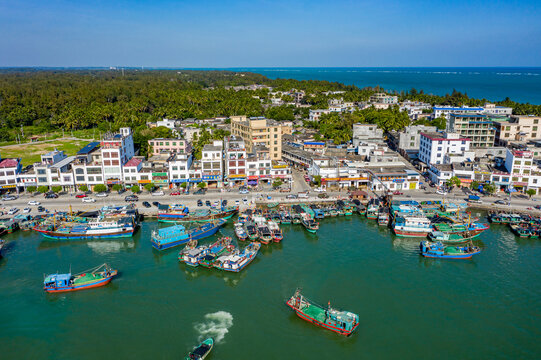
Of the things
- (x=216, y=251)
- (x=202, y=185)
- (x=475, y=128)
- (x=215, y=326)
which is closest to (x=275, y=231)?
(x=216, y=251)

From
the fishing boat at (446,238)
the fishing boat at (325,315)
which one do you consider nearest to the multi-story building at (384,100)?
the fishing boat at (446,238)

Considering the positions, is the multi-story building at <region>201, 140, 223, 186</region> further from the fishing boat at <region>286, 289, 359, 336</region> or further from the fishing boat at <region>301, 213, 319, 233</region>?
the fishing boat at <region>286, 289, 359, 336</region>

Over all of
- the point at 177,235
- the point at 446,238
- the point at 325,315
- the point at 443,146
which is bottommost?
the point at 325,315

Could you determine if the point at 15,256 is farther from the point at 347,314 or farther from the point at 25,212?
the point at 347,314

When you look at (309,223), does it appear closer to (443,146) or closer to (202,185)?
(202,185)

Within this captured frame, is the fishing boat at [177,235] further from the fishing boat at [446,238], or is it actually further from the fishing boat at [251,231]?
the fishing boat at [446,238]

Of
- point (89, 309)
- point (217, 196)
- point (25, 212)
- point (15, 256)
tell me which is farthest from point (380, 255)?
point (25, 212)
